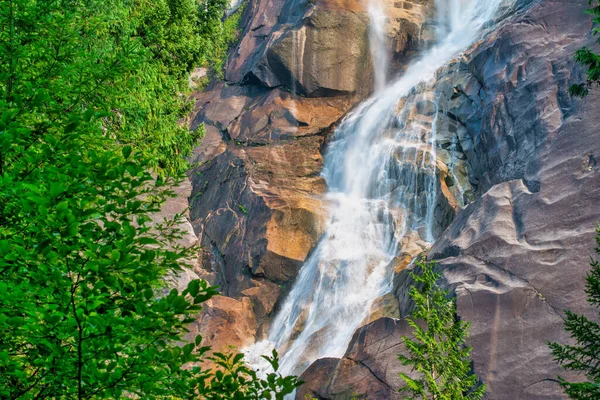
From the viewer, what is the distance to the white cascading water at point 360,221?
2013 centimetres

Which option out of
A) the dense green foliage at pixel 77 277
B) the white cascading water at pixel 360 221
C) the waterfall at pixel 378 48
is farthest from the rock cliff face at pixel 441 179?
the dense green foliage at pixel 77 277

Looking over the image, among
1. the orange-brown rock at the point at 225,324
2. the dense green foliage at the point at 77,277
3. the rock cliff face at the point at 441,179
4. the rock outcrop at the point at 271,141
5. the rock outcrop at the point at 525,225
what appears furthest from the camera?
the rock outcrop at the point at 271,141

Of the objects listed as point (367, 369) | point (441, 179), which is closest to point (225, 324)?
point (367, 369)

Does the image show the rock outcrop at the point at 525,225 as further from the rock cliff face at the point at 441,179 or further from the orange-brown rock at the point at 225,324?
the orange-brown rock at the point at 225,324

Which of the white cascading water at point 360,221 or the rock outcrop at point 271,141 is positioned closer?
the white cascading water at point 360,221

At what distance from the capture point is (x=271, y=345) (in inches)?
855

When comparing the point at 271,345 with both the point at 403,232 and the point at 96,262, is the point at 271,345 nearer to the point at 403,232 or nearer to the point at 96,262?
the point at 403,232

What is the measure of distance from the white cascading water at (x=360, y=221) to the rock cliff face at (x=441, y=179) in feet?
2.81

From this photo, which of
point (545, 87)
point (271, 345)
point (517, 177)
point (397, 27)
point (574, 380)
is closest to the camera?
point (574, 380)

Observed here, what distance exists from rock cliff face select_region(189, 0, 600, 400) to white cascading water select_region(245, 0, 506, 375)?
0.86 m

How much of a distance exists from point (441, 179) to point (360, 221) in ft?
14.4

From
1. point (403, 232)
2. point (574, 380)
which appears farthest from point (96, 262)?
point (403, 232)

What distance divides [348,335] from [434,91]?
47.2 ft

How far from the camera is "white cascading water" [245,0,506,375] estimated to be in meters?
20.1
